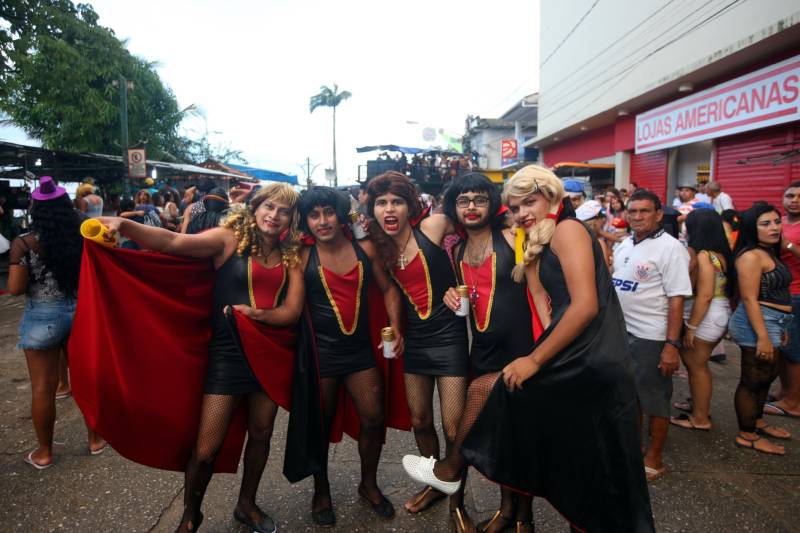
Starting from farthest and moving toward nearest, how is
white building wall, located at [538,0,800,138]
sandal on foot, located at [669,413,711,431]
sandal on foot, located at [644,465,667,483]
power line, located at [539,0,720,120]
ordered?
power line, located at [539,0,720,120]
white building wall, located at [538,0,800,138]
sandal on foot, located at [669,413,711,431]
sandal on foot, located at [644,465,667,483]

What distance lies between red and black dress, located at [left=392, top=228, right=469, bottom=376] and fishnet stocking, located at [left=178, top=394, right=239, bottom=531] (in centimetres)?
107

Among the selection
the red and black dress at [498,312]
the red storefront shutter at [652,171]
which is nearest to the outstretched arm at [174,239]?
the red and black dress at [498,312]

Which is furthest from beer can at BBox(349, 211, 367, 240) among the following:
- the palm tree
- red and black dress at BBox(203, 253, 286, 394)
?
the palm tree

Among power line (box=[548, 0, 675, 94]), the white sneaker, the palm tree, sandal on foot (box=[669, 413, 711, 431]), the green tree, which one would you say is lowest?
sandal on foot (box=[669, 413, 711, 431])

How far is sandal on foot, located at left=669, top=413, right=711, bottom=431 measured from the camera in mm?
4059

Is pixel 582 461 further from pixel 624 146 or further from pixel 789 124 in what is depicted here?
pixel 624 146

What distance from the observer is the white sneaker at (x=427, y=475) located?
102 inches

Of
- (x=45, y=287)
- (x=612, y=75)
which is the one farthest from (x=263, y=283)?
(x=612, y=75)

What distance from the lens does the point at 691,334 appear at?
12.4ft

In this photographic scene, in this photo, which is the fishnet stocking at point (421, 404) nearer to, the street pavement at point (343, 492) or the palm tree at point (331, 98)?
the street pavement at point (343, 492)

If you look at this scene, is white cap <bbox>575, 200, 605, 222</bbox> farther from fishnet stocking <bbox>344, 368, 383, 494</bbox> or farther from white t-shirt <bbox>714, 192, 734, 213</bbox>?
white t-shirt <bbox>714, 192, 734, 213</bbox>

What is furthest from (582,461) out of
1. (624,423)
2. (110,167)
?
(110,167)

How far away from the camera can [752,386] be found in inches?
147

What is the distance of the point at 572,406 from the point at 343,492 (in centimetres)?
177
